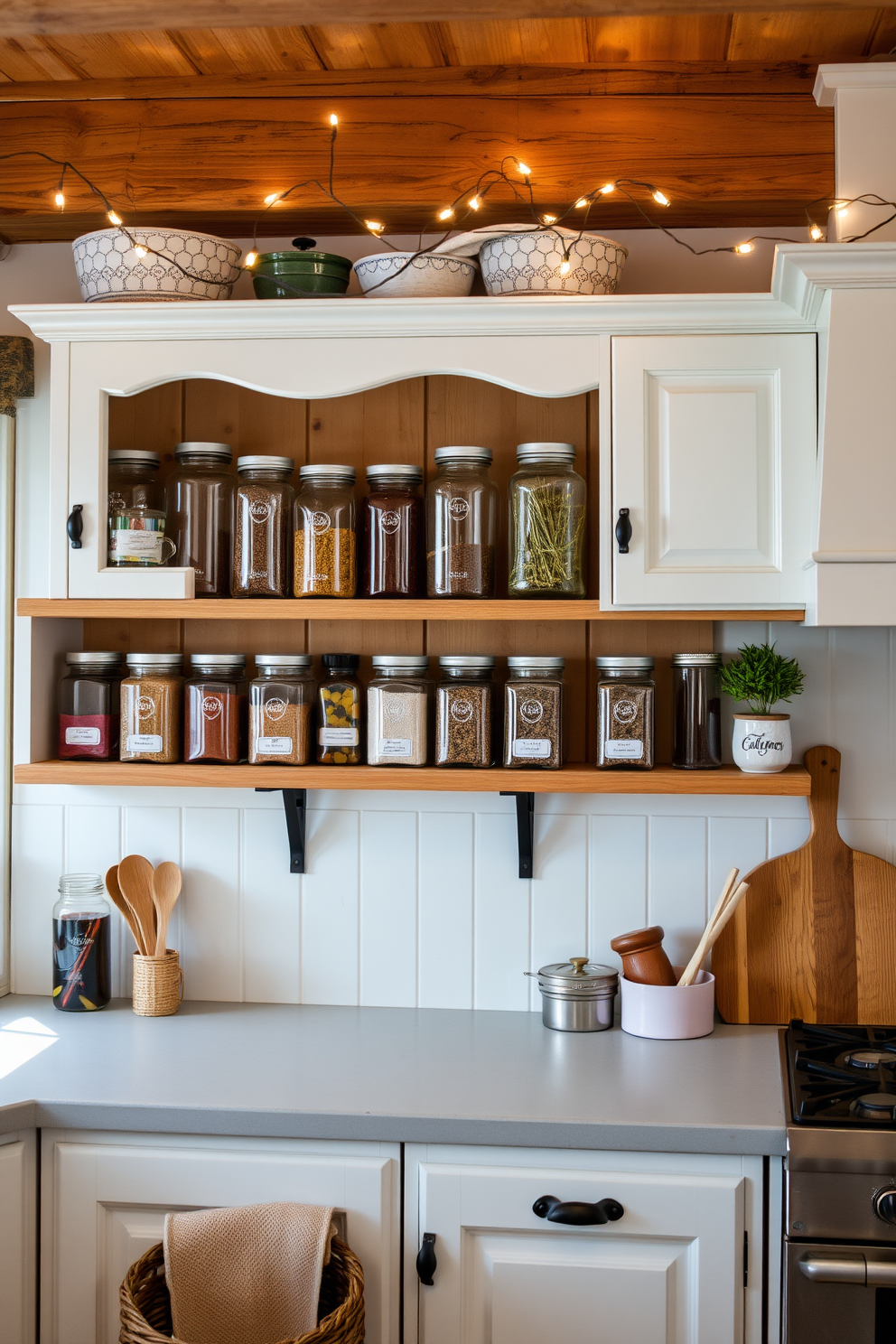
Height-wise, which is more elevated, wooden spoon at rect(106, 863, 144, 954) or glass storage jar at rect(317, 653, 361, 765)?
glass storage jar at rect(317, 653, 361, 765)

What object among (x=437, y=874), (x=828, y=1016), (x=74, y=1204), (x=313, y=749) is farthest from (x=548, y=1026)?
(x=74, y=1204)

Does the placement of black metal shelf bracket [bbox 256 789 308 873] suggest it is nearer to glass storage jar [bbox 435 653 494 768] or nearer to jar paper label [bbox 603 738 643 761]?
glass storage jar [bbox 435 653 494 768]

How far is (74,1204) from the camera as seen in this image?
1.63 metres

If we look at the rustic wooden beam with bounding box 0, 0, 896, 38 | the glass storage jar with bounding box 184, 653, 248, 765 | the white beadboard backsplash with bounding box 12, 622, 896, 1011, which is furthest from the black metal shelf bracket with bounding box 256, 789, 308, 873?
the rustic wooden beam with bounding box 0, 0, 896, 38

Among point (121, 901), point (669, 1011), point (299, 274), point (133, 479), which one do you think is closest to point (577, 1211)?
point (669, 1011)

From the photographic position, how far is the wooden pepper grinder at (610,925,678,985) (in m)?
1.94

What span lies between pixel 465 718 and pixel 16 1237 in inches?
40.1

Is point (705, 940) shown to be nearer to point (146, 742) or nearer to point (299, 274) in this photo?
point (146, 742)

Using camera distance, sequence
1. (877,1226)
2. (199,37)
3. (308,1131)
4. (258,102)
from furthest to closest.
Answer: (258,102), (199,37), (308,1131), (877,1226)

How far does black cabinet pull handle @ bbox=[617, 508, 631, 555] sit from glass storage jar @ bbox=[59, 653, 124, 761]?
0.94 metres

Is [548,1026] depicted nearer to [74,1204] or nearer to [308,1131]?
[308,1131]

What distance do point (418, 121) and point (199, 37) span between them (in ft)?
1.29

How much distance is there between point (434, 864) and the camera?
6.95 ft

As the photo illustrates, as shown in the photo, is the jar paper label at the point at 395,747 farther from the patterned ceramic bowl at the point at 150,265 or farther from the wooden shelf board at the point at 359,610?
the patterned ceramic bowl at the point at 150,265
